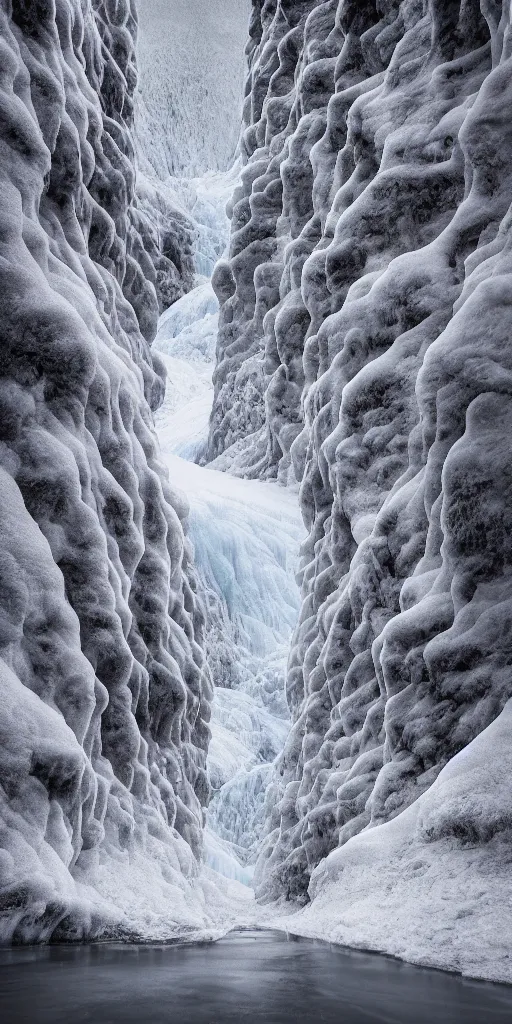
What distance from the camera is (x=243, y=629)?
16.7 metres

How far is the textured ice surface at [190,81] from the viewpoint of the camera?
34.0 meters

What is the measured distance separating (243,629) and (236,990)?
1436 centimetres

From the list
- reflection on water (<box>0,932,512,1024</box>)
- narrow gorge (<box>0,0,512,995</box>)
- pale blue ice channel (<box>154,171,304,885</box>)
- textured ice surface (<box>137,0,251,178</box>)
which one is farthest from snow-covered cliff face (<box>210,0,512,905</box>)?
textured ice surface (<box>137,0,251,178</box>)

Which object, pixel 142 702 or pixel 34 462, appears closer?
pixel 34 462

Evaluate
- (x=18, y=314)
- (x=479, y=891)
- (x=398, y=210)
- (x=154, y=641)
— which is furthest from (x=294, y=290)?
(x=479, y=891)

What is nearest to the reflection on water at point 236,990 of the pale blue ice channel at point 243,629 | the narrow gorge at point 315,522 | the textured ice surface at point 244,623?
the narrow gorge at point 315,522

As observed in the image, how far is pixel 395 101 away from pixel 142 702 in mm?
4907

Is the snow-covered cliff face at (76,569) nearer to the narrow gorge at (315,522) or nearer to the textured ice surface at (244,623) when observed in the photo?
the narrow gorge at (315,522)

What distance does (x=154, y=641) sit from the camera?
702 cm

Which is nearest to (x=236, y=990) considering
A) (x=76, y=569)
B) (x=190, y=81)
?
(x=76, y=569)

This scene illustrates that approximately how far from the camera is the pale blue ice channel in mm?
13727

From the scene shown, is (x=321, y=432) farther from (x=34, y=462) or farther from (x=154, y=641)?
(x=34, y=462)

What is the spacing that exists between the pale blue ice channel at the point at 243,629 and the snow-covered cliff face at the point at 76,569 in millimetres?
5463

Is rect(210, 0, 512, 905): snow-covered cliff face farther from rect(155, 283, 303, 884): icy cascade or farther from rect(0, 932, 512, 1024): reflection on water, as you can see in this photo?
rect(155, 283, 303, 884): icy cascade
